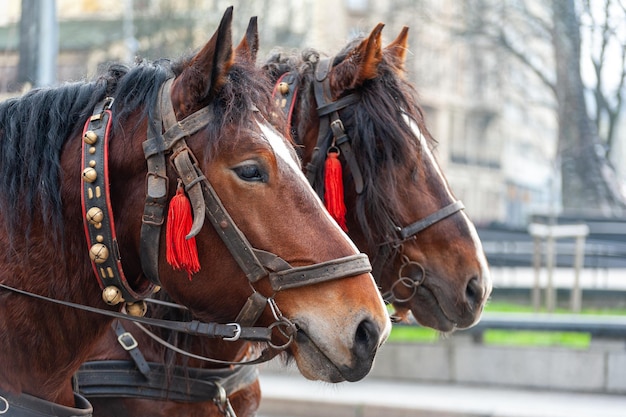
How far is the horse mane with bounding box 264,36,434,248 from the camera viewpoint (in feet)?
11.5

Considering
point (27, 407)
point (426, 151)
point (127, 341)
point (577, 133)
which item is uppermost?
point (426, 151)

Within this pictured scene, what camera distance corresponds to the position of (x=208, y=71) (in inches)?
95.3

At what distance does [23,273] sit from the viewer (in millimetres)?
2465

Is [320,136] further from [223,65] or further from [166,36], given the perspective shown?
[166,36]

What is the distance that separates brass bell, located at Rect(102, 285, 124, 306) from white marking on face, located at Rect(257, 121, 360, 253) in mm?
619

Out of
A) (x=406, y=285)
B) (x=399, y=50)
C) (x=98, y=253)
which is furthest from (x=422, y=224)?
(x=98, y=253)

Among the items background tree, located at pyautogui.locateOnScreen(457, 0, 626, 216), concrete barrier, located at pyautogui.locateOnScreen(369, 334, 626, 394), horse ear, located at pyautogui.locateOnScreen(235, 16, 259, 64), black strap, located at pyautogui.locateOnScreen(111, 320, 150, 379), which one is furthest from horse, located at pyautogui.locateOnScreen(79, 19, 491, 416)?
background tree, located at pyautogui.locateOnScreen(457, 0, 626, 216)

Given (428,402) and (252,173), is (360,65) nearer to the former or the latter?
(252,173)

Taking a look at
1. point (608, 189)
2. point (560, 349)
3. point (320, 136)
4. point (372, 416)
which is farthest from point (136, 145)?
point (608, 189)

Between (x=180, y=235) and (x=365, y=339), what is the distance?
0.59 meters

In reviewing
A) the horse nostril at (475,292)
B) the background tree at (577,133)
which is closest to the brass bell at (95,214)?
the horse nostril at (475,292)

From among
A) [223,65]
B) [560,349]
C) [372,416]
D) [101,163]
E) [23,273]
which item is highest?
[223,65]

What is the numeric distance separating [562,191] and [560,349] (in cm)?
862

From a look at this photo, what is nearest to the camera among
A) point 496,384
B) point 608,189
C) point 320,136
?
point 320,136
